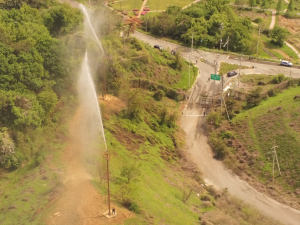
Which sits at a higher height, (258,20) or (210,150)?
(258,20)

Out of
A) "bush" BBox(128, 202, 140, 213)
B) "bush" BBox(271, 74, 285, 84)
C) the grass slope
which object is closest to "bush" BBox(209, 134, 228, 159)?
the grass slope

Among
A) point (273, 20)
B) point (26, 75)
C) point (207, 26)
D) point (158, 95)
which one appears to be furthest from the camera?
point (273, 20)

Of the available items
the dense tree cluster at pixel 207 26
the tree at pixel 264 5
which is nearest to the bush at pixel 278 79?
the dense tree cluster at pixel 207 26

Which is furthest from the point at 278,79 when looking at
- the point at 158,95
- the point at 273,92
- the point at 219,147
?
the point at 158,95

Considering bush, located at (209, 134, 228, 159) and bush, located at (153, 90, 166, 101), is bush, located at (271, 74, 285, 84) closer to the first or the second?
bush, located at (209, 134, 228, 159)

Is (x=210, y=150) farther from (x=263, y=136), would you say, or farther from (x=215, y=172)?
(x=263, y=136)
